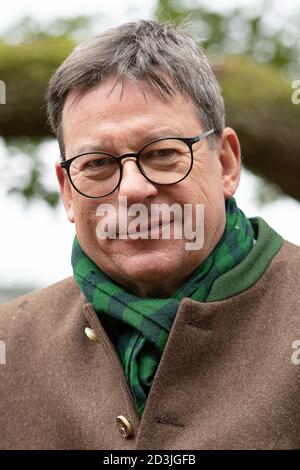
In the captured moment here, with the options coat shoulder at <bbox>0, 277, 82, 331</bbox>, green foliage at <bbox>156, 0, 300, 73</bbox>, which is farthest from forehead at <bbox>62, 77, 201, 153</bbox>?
green foliage at <bbox>156, 0, 300, 73</bbox>

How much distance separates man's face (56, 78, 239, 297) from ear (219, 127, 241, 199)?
0.06 metres

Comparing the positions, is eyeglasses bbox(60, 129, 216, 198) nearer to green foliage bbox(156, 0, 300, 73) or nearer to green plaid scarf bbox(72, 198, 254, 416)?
green plaid scarf bbox(72, 198, 254, 416)

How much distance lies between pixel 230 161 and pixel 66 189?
0.48 meters

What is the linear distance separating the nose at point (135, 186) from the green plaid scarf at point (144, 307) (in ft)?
0.85

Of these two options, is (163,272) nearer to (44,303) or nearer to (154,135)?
(154,135)

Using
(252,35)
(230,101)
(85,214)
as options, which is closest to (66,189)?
(85,214)

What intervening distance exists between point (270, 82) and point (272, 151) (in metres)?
0.39

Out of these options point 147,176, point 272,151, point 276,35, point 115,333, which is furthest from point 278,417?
point 276,35

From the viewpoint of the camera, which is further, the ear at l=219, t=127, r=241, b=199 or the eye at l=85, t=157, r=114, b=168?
the ear at l=219, t=127, r=241, b=199

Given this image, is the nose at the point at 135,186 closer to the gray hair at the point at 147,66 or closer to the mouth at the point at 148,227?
the mouth at the point at 148,227

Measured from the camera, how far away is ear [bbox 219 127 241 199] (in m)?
2.52

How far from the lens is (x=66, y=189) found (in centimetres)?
263

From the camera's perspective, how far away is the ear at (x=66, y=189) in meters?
2.59

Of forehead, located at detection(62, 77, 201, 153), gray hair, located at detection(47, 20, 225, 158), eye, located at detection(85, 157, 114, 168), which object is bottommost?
eye, located at detection(85, 157, 114, 168)
